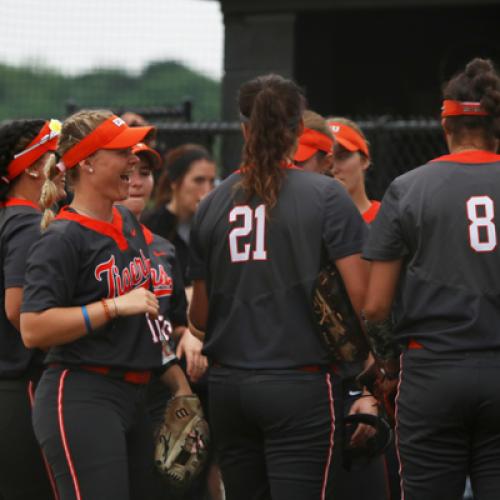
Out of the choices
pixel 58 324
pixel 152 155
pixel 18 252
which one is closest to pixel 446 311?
pixel 58 324

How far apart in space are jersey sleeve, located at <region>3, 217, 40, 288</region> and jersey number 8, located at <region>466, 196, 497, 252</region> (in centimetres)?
159

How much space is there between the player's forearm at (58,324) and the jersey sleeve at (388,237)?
0.91m

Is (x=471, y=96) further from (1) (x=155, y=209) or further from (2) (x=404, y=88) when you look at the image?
(2) (x=404, y=88)

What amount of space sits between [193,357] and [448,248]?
1774mm

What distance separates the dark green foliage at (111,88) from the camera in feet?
60.6

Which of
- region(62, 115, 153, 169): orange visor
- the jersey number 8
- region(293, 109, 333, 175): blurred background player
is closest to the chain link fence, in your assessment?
region(293, 109, 333, 175): blurred background player

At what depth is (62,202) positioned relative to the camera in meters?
5.12

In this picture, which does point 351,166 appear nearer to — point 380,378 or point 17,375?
point 380,378

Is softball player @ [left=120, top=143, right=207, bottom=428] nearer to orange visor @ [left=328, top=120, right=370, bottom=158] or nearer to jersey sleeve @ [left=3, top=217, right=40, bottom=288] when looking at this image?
jersey sleeve @ [left=3, top=217, right=40, bottom=288]

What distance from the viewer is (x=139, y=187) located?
5.44 m

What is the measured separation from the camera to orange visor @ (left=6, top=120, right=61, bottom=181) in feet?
14.7

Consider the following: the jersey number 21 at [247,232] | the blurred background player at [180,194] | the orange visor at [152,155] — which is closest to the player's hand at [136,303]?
the jersey number 21 at [247,232]

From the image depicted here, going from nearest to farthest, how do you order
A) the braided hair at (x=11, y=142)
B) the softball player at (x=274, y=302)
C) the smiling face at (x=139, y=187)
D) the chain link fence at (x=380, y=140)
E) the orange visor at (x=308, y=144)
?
the softball player at (x=274, y=302) < the orange visor at (x=308, y=144) < the braided hair at (x=11, y=142) < the smiling face at (x=139, y=187) < the chain link fence at (x=380, y=140)

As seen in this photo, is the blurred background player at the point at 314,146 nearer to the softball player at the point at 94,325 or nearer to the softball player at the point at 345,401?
the softball player at the point at 345,401
